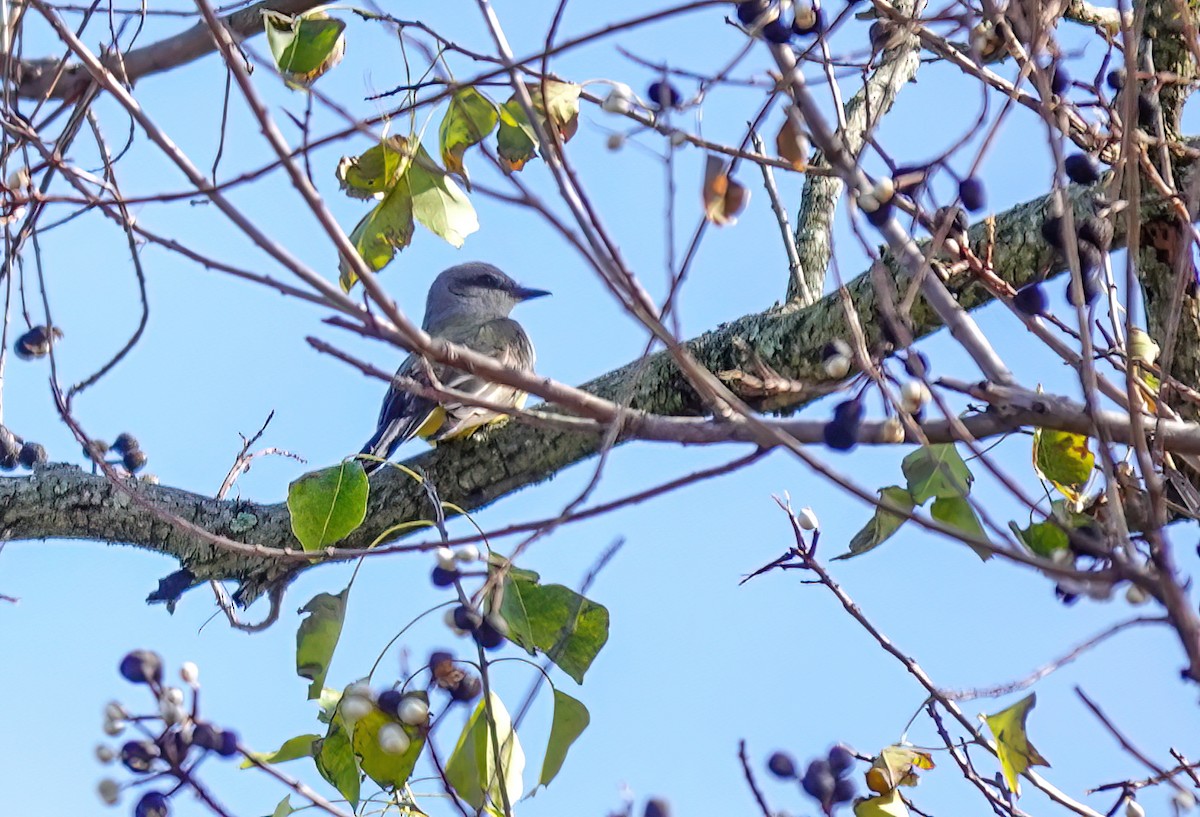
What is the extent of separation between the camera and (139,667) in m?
2.14

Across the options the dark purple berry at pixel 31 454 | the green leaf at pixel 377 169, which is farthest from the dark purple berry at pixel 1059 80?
the dark purple berry at pixel 31 454

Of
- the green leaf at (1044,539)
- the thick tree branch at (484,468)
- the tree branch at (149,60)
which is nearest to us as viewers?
the green leaf at (1044,539)

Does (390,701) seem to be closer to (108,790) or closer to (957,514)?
(108,790)

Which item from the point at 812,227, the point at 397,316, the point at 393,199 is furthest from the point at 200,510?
Answer: the point at 397,316

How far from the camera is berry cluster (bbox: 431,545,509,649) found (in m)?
2.38

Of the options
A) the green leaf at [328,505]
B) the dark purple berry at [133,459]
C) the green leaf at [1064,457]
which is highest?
the dark purple berry at [133,459]

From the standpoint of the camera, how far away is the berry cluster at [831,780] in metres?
2.37

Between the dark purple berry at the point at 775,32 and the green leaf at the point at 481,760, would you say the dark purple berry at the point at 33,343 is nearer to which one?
the green leaf at the point at 481,760

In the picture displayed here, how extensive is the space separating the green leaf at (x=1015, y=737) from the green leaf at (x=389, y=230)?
1784 millimetres

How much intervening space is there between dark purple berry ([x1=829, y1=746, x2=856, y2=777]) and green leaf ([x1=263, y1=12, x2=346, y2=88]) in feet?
5.98

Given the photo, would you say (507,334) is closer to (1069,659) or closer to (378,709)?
(378,709)

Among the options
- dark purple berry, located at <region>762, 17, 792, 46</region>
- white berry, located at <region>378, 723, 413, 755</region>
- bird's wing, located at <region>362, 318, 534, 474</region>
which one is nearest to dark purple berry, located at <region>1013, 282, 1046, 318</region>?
dark purple berry, located at <region>762, 17, 792, 46</region>

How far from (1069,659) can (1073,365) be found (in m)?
0.48

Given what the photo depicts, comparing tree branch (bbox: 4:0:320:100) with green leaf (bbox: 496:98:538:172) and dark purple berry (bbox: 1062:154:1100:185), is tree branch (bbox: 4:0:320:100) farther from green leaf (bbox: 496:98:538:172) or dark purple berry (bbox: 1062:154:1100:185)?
dark purple berry (bbox: 1062:154:1100:185)
